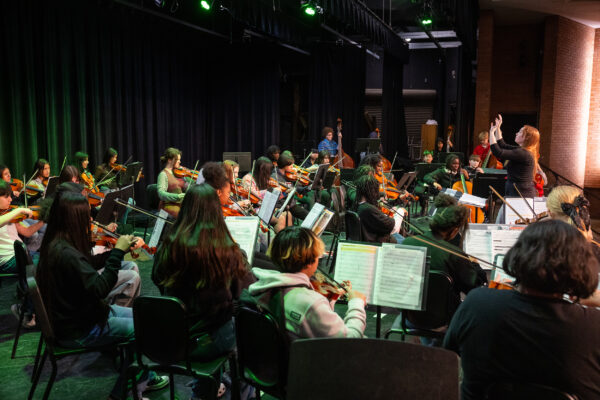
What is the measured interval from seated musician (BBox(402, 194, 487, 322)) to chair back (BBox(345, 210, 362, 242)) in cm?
133

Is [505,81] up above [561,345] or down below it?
above

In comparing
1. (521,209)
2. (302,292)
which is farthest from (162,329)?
(521,209)

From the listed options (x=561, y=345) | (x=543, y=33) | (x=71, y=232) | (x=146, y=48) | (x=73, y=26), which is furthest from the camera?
(x=543, y=33)

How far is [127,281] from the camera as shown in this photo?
352 cm

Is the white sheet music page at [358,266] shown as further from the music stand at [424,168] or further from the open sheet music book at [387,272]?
the music stand at [424,168]

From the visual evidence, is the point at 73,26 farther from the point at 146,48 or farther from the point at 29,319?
the point at 29,319

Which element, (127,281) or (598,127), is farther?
(598,127)

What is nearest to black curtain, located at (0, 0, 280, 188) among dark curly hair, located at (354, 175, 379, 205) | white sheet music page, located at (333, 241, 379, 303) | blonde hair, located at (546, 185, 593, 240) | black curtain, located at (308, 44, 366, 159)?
black curtain, located at (308, 44, 366, 159)

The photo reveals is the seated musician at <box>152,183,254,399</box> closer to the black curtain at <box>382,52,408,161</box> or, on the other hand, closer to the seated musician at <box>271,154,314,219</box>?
the seated musician at <box>271,154,314,219</box>

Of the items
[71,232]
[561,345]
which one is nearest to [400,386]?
[561,345]

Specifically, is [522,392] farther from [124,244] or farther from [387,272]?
[124,244]

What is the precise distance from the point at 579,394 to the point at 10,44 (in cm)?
752

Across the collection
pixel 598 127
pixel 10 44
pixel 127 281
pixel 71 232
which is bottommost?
pixel 127 281

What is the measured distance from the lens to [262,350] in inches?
85.1
